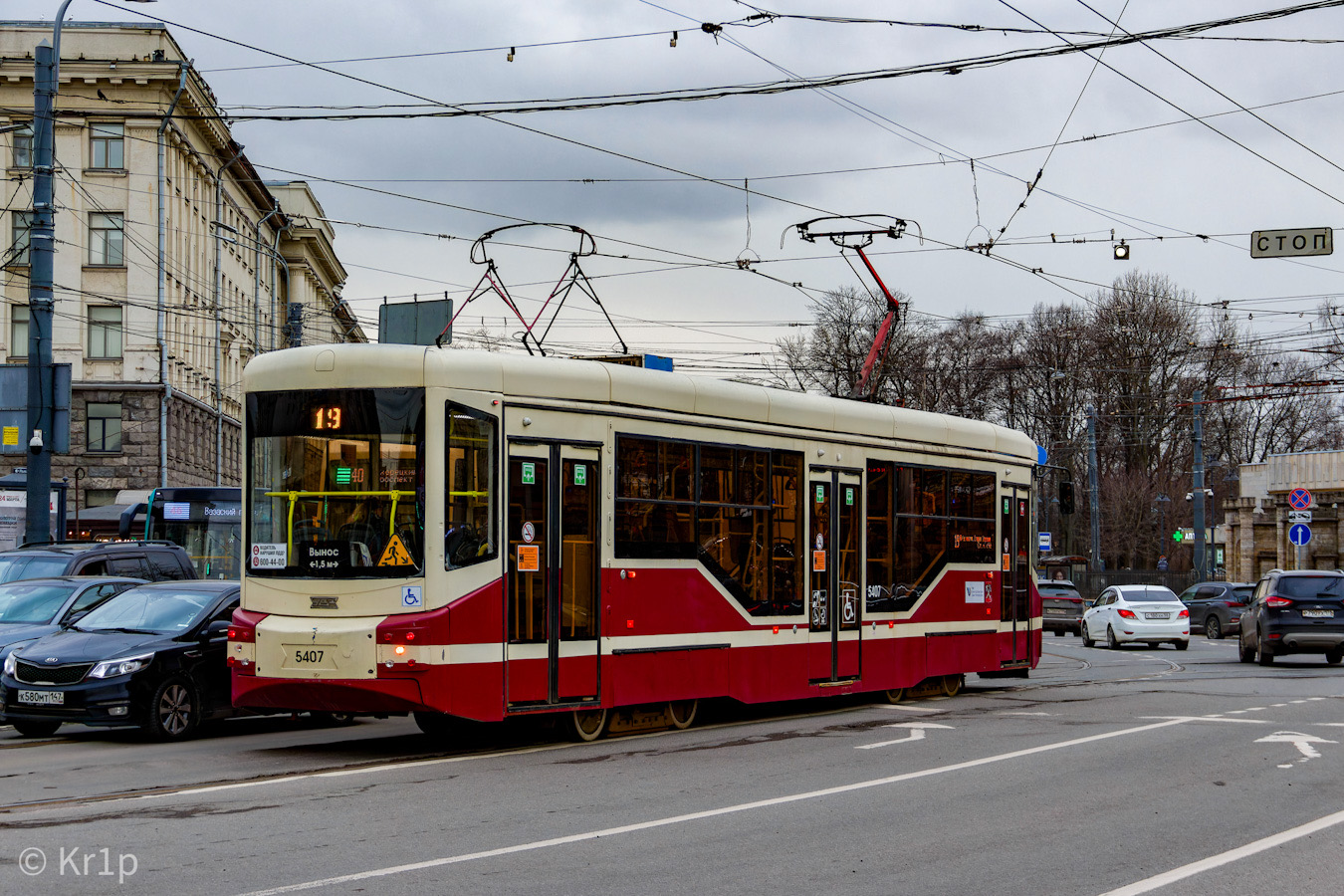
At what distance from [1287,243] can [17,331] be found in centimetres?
4097

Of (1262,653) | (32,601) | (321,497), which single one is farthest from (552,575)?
(1262,653)

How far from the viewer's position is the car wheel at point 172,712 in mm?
13945

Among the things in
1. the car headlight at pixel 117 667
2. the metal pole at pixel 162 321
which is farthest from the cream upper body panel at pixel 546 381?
the metal pole at pixel 162 321

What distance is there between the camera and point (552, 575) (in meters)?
12.9

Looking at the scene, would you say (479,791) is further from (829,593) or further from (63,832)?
(829,593)

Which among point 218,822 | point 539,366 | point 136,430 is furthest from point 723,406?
point 136,430

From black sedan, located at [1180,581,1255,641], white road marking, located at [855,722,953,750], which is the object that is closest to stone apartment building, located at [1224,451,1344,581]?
black sedan, located at [1180,581,1255,641]

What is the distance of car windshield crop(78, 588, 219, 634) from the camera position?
14.8 m

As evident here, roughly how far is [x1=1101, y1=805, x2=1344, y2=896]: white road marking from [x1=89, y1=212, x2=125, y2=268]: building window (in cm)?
4651

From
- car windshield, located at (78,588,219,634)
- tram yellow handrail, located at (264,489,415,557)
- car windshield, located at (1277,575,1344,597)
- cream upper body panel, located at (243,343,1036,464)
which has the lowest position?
car windshield, located at (1277,575,1344,597)

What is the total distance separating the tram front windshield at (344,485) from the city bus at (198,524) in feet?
61.8

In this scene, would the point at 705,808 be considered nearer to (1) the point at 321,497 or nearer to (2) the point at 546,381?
(1) the point at 321,497

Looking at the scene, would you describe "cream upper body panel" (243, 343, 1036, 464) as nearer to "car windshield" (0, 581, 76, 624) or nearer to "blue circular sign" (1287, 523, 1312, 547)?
"car windshield" (0, 581, 76, 624)

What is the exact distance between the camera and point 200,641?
14547 mm
